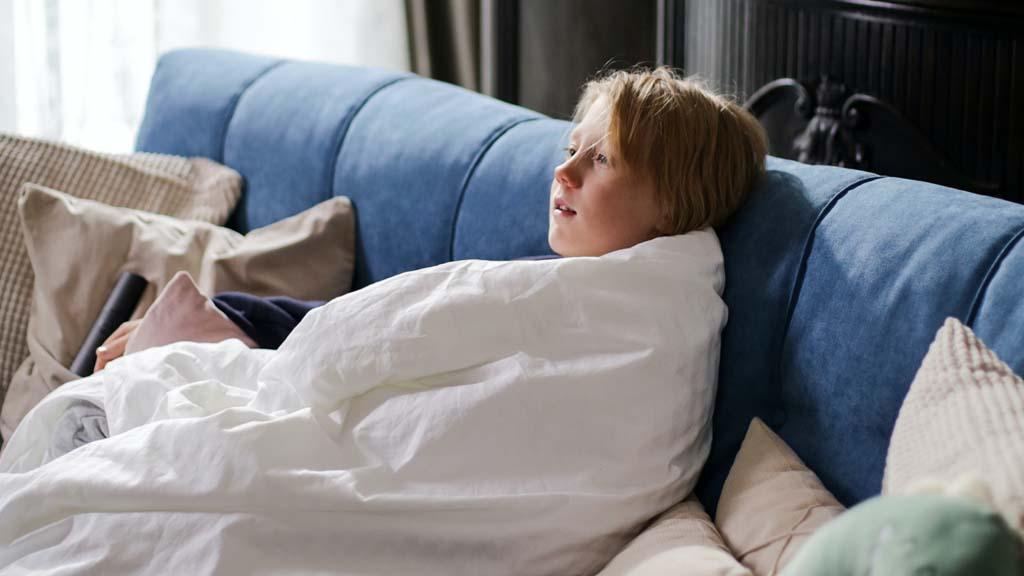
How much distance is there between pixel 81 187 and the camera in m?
2.16

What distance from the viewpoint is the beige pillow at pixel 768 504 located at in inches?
44.3

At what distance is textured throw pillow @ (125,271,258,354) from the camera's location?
174 centimetres

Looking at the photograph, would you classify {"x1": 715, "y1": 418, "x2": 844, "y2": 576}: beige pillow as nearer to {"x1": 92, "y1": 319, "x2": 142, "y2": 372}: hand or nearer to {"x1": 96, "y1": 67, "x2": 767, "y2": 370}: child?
{"x1": 96, "y1": 67, "x2": 767, "y2": 370}: child

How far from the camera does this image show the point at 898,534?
0.71m

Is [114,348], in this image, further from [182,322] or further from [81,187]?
[81,187]

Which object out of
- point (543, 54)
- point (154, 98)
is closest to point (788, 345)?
point (154, 98)

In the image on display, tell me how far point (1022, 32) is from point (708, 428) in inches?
39.5

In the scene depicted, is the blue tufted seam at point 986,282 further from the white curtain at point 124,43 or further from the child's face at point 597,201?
the white curtain at point 124,43

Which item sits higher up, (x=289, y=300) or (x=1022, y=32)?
(x=1022, y=32)

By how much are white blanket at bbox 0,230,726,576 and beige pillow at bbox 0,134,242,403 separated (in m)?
0.74

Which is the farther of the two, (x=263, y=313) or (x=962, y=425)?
(x=263, y=313)

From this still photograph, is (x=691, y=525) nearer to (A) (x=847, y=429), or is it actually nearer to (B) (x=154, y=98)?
(A) (x=847, y=429)

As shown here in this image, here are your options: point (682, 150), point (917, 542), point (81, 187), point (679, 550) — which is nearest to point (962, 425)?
point (917, 542)

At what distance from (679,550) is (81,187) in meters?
1.41
